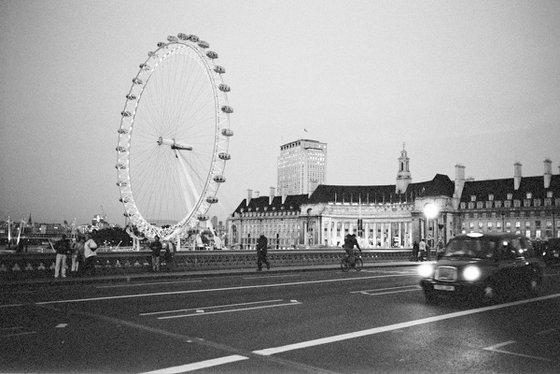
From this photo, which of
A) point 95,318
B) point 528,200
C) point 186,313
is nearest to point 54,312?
point 95,318

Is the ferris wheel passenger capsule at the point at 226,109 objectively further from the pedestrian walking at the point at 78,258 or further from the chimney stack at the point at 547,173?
the chimney stack at the point at 547,173

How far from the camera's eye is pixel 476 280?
1609 centimetres

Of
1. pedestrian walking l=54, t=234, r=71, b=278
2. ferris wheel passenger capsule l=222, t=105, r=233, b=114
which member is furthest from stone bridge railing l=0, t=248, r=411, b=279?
ferris wheel passenger capsule l=222, t=105, r=233, b=114

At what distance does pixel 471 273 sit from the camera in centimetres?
1620

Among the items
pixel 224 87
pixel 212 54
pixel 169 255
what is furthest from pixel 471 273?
pixel 212 54

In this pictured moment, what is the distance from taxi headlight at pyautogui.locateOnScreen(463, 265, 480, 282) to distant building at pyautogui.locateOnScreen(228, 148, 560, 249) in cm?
8824

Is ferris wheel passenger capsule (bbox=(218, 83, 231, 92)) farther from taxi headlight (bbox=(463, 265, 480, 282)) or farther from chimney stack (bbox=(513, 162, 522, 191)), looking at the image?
chimney stack (bbox=(513, 162, 522, 191))

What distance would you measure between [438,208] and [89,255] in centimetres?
12541

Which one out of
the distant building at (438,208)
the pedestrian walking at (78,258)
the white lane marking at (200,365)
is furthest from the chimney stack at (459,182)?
the white lane marking at (200,365)

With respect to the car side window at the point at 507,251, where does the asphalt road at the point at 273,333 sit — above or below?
below

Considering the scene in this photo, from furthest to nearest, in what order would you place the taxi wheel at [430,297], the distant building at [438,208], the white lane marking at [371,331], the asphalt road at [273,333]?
the distant building at [438,208], the taxi wheel at [430,297], the white lane marking at [371,331], the asphalt road at [273,333]

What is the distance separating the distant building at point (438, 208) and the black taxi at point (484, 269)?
8625 cm

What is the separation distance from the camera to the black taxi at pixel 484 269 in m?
16.2

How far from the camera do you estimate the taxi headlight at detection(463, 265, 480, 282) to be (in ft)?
53.0
